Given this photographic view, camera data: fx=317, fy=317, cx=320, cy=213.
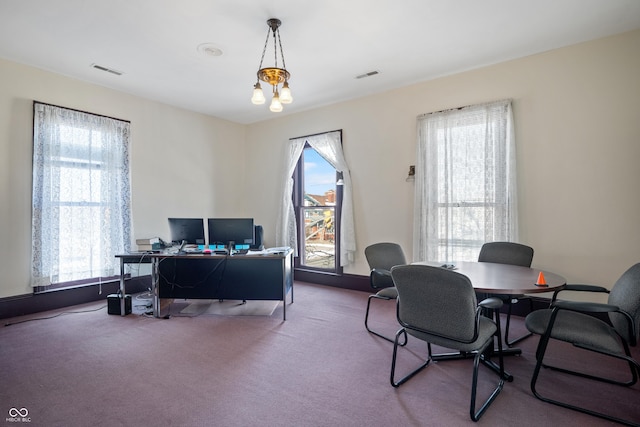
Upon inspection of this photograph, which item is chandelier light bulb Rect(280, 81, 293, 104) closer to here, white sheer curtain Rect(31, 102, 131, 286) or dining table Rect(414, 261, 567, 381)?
dining table Rect(414, 261, 567, 381)

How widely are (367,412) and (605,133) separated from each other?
3562 millimetres

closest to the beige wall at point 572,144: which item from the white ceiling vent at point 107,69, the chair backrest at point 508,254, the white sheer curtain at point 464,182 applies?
the white sheer curtain at point 464,182

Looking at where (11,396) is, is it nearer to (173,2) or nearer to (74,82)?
(173,2)

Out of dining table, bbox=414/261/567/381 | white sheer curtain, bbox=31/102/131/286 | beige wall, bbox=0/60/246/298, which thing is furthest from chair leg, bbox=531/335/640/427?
beige wall, bbox=0/60/246/298

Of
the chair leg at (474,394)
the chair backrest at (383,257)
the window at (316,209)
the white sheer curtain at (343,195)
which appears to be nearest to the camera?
the chair leg at (474,394)

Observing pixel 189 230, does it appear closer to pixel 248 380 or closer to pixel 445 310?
pixel 248 380

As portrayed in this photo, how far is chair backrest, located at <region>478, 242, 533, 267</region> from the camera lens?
314 centimetres

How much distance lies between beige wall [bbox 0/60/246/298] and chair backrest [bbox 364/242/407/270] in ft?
11.4

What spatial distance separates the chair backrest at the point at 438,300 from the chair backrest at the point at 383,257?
1.35 m

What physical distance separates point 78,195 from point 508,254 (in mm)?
5194

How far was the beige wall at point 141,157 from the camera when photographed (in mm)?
3715

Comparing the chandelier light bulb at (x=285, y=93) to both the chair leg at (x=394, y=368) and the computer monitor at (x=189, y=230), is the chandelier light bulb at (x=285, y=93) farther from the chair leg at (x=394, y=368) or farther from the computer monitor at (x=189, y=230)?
the chair leg at (x=394, y=368)

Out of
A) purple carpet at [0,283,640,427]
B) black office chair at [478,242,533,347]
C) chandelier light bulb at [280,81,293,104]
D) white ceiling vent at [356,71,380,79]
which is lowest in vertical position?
purple carpet at [0,283,640,427]

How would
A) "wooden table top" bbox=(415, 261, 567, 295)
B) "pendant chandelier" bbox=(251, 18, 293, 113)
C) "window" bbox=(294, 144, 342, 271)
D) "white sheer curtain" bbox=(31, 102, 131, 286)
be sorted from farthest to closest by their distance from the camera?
"window" bbox=(294, 144, 342, 271) < "white sheer curtain" bbox=(31, 102, 131, 286) < "pendant chandelier" bbox=(251, 18, 293, 113) < "wooden table top" bbox=(415, 261, 567, 295)
